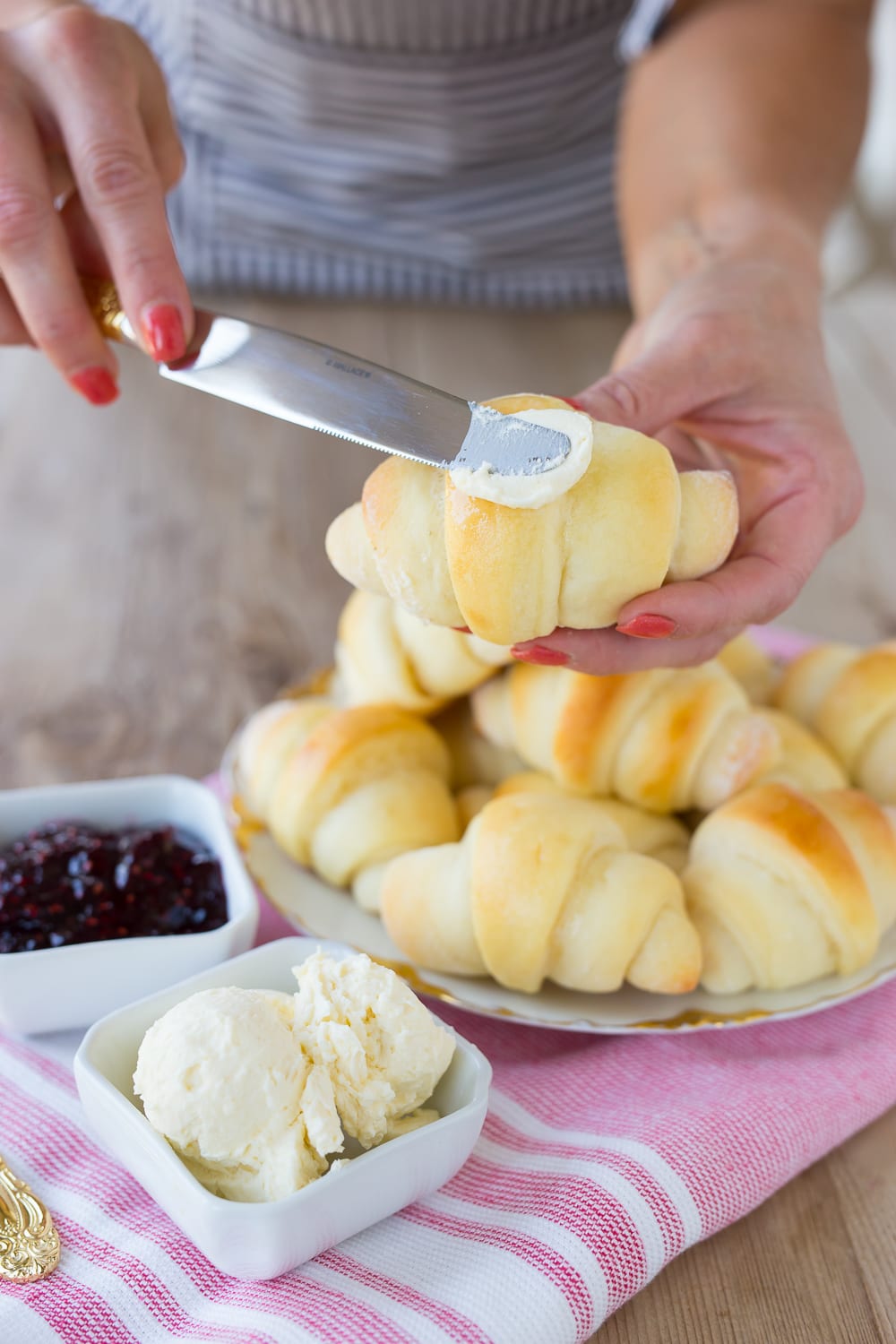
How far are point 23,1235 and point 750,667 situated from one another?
883 mm

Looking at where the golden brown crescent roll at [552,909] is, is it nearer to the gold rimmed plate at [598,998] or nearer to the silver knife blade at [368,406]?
the gold rimmed plate at [598,998]

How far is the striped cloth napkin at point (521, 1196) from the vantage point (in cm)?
75

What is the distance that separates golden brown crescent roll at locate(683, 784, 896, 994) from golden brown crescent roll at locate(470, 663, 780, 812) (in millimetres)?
52

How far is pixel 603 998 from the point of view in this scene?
1.02 meters

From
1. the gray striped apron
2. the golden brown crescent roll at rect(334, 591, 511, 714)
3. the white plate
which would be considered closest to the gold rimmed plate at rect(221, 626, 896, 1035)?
the white plate

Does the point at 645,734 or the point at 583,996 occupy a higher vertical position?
the point at 645,734

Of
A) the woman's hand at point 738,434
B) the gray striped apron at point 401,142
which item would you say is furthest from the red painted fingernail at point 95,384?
the gray striped apron at point 401,142

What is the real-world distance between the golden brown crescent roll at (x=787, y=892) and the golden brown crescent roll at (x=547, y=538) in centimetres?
24

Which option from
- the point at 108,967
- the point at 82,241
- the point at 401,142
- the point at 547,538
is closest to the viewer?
the point at 547,538

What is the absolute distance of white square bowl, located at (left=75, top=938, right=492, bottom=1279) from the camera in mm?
717

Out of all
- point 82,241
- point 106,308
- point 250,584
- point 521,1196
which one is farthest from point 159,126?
point 521,1196

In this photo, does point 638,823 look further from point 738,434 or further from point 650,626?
point 738,434

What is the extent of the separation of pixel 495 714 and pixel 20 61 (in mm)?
770

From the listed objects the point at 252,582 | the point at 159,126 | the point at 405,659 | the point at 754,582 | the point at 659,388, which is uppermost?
the point at 159,126
